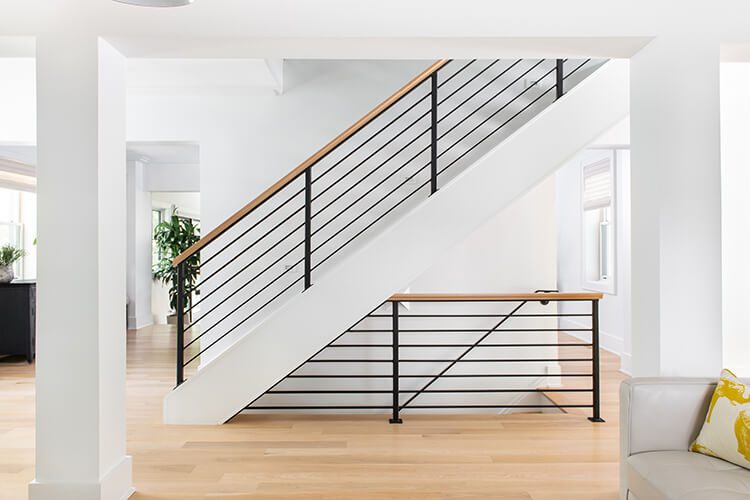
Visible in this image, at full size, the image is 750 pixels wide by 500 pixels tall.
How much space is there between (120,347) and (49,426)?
43 centimetres

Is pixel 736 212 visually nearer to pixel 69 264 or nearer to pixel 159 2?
pixel 159 2

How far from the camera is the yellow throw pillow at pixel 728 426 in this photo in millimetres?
2141

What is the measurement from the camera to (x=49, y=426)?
2.61 m

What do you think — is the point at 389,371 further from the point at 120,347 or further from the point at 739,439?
the point at 739,439

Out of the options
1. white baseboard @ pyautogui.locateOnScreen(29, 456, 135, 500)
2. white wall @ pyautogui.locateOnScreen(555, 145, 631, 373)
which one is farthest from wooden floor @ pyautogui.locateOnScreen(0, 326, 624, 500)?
white wall @ pyautogui.locateOnScreen(555, 145, 631, 373)

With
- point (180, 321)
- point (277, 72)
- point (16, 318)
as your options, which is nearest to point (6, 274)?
point (16, 318)

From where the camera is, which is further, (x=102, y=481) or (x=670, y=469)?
(x=102, y=481)

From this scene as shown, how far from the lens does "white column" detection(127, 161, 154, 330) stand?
8.90 m

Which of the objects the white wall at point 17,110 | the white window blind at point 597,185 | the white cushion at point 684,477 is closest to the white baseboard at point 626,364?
the white window blind at point 597,185

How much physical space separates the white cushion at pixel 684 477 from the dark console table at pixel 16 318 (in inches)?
234

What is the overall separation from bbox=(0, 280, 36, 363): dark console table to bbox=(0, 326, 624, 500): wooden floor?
1817 millimetres

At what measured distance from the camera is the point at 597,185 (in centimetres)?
757

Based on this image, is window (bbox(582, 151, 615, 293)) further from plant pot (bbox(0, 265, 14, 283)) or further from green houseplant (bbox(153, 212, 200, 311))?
plant pot (bbox(0, 265, 14, 283))

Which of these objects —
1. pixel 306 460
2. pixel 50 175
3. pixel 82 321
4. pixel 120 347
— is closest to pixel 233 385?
pixel 306 460
